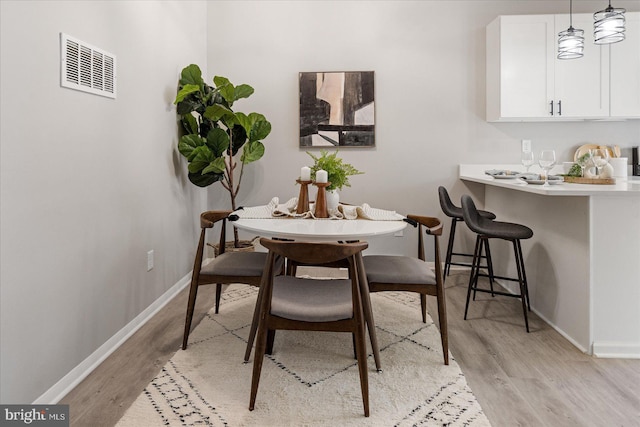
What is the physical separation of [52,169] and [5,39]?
534 millimetres

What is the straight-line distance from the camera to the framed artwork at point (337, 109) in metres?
4.08

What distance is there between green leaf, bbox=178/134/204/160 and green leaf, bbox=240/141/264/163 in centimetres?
45

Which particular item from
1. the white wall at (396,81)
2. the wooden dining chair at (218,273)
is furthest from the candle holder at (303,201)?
the white wall at (396,81)

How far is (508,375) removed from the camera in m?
2.06

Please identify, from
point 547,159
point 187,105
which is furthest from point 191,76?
point 547,159

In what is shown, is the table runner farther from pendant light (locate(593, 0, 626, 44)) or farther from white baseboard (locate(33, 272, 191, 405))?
pendant light (locate(593, 0, 626, 44))

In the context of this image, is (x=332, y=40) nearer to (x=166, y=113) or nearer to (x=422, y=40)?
(x=422, y=40)

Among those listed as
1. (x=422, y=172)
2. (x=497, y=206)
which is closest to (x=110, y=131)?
(x=422, y=172)

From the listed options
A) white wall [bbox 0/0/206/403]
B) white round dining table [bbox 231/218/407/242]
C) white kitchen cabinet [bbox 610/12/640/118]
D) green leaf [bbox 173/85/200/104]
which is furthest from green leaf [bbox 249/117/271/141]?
white kitchen cabinet [bbox 610/12/640/118]

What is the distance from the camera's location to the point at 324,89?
4.09m

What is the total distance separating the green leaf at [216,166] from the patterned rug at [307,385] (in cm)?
134

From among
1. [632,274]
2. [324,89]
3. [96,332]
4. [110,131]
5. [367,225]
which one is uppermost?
[324,89]

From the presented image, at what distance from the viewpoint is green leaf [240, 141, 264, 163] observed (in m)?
3.71

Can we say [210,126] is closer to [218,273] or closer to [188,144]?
[188,144]
